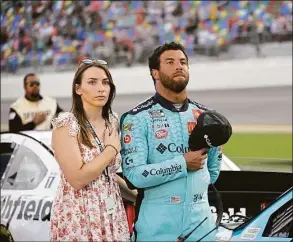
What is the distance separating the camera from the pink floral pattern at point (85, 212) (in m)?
3.27

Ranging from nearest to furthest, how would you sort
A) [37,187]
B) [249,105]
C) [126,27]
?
[37,187]
[249,105]
[126,27]

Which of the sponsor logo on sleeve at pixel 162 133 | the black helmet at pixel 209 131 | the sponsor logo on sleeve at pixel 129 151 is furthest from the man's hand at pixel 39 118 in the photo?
the black helmet at pixel 209 131

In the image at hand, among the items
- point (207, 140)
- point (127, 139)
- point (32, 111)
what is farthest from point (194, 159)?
point (32, 111)

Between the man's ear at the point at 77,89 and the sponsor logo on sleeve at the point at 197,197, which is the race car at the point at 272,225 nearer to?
the sponsor logo on sleeve at the point at 197,197

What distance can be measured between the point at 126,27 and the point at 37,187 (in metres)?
14.4

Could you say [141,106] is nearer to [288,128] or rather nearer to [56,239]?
[56,239]

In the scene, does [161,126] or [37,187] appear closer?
[161,126]

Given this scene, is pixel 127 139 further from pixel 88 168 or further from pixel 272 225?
pixel 272 225

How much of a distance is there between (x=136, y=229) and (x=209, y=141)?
504 mm

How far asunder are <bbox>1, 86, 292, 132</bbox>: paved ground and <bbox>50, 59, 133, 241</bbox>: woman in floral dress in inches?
485

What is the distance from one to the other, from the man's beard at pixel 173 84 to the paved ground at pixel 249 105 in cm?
1244

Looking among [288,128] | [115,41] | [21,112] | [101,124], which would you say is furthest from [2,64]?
[101,124]

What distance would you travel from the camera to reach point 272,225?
3506 mm

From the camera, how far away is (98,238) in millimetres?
3273
